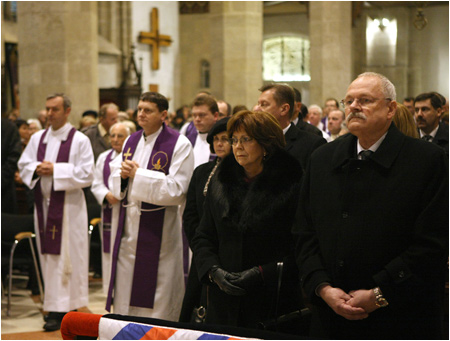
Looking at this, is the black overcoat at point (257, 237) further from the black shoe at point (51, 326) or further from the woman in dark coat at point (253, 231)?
the black shoe at point (51, 326)

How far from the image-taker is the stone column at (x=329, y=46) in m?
15.7

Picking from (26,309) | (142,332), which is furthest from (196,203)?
(26,309)

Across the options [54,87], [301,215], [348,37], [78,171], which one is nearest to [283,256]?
[301,215]

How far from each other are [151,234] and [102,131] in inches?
168

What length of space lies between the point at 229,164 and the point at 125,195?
1.83 m

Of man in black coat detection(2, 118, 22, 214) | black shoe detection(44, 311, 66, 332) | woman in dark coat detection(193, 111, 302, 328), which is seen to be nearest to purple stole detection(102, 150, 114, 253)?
black shoe detection(44, 311, 66, 332)

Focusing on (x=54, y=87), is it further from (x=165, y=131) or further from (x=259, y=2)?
(x=165, y=131)

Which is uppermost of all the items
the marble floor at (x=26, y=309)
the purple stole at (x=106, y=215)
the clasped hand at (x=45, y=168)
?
the clasped hand at (x=45, y=168)

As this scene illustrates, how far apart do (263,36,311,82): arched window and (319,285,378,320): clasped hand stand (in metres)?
28.2

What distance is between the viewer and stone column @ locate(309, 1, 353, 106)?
51.4 feet

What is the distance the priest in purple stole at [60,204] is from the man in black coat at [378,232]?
12.3 feet

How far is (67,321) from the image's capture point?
9.25ft

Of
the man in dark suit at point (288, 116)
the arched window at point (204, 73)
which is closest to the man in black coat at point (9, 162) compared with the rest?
the man in dark suit at point (288, 116)

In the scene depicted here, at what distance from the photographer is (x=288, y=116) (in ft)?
15.7
